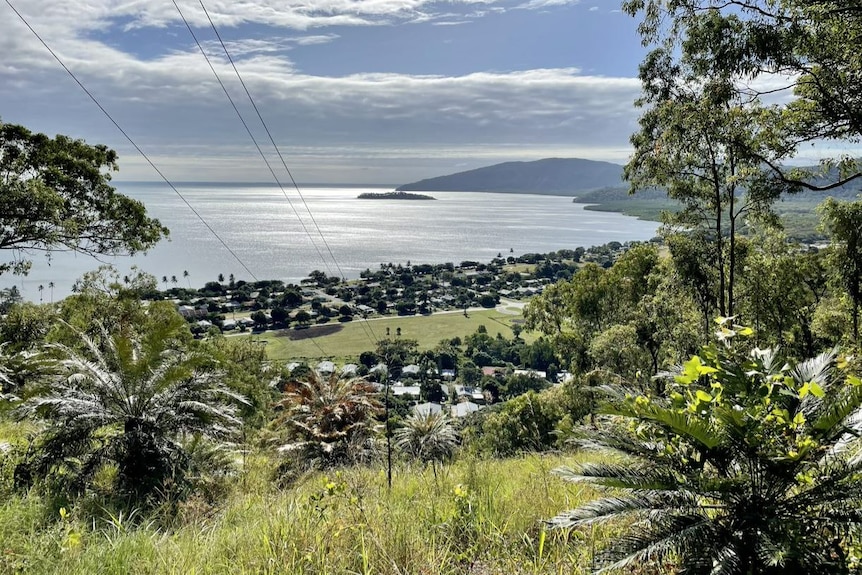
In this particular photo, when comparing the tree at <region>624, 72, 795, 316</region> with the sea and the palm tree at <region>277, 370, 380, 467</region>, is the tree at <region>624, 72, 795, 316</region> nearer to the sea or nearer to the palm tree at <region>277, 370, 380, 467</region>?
the palm tree at <region>277, 370, 380, 467</region>

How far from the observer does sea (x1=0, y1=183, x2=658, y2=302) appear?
62.6 metres

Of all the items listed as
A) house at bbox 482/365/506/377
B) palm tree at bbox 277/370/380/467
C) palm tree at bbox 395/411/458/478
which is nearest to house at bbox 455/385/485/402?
house at bbox 482/365/506/377

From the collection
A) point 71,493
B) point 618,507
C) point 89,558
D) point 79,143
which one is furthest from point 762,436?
point 79,143

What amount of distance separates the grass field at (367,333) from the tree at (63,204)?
34.4 metres

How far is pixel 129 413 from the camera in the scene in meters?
5.95

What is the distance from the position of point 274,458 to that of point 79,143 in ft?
24.6

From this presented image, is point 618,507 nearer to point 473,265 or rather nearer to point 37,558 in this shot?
point 37,558

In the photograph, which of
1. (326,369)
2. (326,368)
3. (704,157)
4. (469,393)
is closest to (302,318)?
(469,393)

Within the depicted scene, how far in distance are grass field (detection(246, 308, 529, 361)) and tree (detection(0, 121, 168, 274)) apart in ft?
113

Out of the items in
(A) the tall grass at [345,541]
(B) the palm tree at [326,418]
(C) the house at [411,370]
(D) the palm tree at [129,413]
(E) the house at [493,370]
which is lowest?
(C) the house at [411,370]

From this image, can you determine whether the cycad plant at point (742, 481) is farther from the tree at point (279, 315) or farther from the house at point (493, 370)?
the tree at point (279, 315)

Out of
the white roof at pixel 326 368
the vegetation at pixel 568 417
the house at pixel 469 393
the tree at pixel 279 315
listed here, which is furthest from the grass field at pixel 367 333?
the vegetation at pixel 568 417

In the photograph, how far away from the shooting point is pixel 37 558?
2.54m

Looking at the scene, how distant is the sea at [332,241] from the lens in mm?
62625
